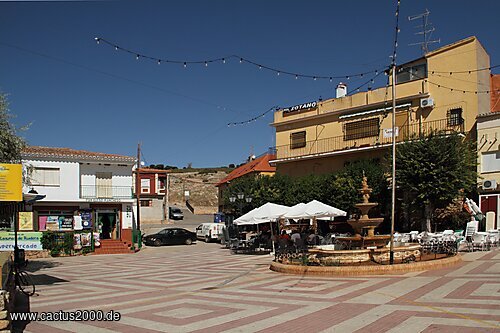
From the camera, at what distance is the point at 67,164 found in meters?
32.4

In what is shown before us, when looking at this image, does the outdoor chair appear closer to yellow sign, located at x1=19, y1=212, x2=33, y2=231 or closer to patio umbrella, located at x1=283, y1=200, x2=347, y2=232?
patio umbrella, located at x1=283, y1=200, x2=347, y2=232

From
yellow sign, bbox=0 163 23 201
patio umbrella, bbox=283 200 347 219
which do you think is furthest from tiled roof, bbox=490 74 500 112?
yellow sign, bbox=0 163 23 201

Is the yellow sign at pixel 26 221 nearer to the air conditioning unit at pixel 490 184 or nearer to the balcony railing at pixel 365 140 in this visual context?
the balcony railing at pixel 365 140

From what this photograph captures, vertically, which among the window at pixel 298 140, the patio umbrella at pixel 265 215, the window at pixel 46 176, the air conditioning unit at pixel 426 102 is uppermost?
the air conditioning unit at pixel 426 102

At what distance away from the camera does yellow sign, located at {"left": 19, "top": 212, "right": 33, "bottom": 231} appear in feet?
96.3

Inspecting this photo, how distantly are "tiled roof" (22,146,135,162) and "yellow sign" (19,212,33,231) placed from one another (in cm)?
386

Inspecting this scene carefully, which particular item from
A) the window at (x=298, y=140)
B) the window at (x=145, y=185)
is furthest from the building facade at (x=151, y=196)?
the window at (x=298, y=140)

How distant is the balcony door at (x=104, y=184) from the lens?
1312 inches

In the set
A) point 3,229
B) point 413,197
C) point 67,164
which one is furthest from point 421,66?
point 3,229

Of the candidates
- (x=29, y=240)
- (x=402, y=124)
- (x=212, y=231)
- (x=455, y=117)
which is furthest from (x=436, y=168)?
(x=29, y=240)

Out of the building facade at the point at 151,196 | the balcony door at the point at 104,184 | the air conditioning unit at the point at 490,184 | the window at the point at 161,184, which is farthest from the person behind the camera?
the window at the point at 161,184

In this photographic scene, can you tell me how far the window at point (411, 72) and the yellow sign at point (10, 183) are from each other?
24590 mm

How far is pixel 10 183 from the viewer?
11.0 metres

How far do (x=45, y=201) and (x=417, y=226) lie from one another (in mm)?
23735
